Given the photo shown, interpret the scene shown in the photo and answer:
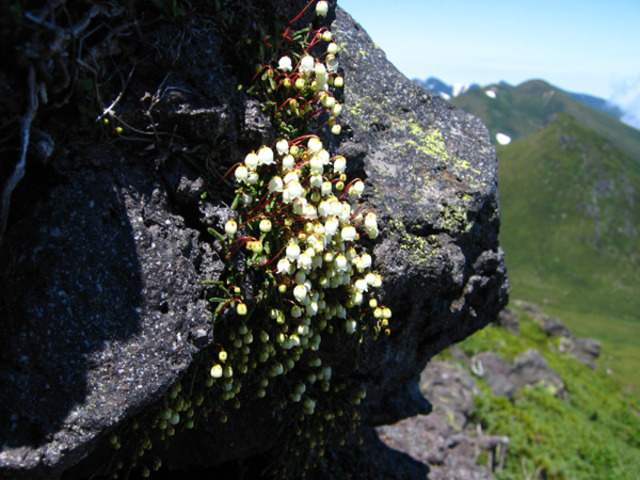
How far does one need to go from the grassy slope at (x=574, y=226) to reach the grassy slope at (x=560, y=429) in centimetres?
5650

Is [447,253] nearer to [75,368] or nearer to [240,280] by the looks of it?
[240,280]

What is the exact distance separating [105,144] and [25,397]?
2000mm

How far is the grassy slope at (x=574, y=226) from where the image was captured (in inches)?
3455

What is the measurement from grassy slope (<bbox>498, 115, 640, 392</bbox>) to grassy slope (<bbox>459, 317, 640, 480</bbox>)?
2224 inches

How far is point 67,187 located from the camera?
3.63 metres

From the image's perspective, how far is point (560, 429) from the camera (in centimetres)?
1431

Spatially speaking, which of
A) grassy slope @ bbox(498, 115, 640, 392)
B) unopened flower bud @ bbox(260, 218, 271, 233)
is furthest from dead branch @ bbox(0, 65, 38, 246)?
grassy slope @ bbox(498, 115, 640, 392)

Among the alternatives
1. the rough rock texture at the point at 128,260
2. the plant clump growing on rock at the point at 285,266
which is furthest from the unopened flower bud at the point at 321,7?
the rough rock texture at the point at 128,260

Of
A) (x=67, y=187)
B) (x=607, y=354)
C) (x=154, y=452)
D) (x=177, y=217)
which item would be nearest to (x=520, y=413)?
(x=154, y=452)

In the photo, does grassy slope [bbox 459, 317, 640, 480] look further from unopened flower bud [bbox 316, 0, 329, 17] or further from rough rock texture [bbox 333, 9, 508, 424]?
unopened flower bud [bbox 316, 0, 329, 17]

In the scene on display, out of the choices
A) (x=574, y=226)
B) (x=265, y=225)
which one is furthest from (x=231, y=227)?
(x=574, y=226)

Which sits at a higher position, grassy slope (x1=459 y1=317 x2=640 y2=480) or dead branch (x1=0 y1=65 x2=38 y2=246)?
dead branch (x1=0 y1=65 x2=38 y2=246)

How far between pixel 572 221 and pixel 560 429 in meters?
115

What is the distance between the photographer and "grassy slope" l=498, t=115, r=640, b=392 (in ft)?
288
